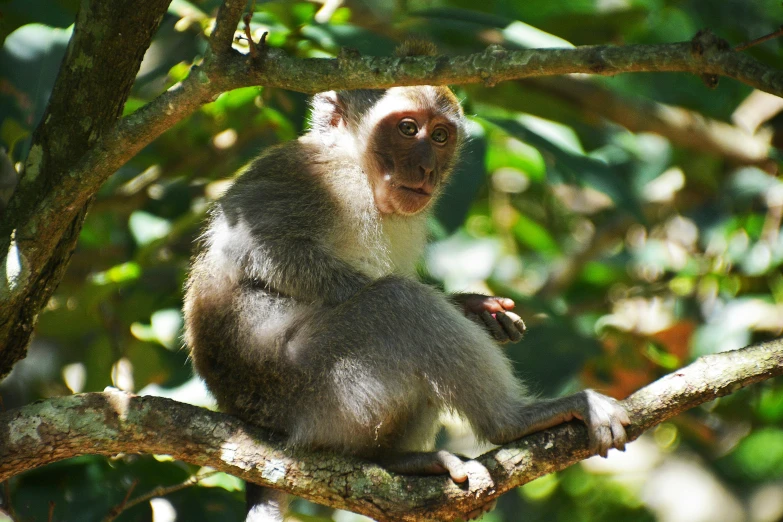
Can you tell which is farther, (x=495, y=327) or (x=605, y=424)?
(x=495, y=327)

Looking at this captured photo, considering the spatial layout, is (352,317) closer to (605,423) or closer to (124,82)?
(605,423)

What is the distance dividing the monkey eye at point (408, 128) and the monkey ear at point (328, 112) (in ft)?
1.76

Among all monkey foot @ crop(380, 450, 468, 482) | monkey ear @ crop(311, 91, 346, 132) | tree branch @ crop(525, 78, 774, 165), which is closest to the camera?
monkey foot @ crop(380, 450, 468, 482)

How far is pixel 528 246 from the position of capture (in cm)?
1182

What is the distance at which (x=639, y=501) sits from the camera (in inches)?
433

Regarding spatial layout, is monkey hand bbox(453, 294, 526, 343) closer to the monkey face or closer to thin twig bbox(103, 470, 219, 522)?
the monkey face

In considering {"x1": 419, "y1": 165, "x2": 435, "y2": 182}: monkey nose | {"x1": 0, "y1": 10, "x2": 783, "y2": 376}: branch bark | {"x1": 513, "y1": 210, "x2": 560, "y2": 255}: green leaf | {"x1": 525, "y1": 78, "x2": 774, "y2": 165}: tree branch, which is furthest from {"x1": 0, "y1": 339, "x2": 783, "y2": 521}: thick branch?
{"x1": 513, "y1": 210, "x2": 560, "y2": 255}: green leaf

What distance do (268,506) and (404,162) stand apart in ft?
9.50

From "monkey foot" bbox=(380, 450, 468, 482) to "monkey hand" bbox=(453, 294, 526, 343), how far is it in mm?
1452

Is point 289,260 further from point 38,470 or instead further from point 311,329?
point 38,470

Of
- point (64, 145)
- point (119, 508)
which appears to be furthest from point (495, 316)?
point (64, 145)

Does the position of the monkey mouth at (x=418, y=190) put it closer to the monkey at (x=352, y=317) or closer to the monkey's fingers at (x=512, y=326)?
the monkey at (x=352, y=317)

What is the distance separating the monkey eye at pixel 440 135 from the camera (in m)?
7.30

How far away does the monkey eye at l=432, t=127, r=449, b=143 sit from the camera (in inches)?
287
